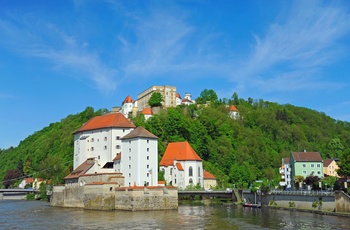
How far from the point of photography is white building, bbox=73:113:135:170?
6322cm

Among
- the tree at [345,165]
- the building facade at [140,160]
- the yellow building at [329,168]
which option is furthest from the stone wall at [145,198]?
the yellow building at [329,168]

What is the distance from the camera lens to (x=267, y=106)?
148 meters

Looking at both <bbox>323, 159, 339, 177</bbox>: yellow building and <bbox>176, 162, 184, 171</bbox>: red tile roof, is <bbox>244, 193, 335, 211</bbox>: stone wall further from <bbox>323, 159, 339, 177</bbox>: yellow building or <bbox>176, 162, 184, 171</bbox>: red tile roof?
<bbox>323, 159, 339, 177</bbox>: yellow building

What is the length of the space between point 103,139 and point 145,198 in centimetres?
1792

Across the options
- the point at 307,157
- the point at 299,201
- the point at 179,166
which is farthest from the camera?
the point at 307,157

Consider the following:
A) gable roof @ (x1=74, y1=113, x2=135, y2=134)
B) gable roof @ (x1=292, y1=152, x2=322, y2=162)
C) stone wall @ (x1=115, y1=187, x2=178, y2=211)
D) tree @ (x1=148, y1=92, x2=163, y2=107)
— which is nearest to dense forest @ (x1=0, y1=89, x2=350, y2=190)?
tree @ (x1=148, y1=92, x2=163, y2=107)

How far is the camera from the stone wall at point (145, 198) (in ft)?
161

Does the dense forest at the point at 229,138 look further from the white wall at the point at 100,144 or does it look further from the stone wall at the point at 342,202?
the stone wall at the point at 342,202

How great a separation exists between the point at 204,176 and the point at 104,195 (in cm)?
3016

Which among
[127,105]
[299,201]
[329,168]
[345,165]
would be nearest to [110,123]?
[299,201]

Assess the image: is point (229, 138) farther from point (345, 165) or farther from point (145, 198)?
point (145, 198)

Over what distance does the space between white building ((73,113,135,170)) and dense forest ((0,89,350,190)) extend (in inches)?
554

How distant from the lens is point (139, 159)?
53.8 m

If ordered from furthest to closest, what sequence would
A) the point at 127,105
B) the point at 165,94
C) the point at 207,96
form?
the point at 207,96, the point at 127,105, the point at 165,94
